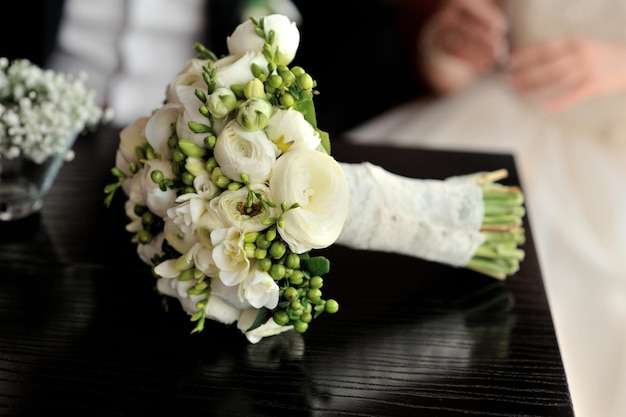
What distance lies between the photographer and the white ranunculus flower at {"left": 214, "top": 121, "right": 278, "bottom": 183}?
0.63 metres

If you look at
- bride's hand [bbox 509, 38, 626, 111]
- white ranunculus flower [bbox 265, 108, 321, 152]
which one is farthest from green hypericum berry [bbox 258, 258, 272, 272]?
bride's hand [bbox 509, 38, 626, 111]

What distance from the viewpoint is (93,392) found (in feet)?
2.12

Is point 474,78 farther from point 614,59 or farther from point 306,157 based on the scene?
point 306,157

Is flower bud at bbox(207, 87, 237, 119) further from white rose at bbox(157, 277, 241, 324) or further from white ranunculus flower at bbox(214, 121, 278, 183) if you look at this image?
white rose at bbox(157, 277, 241, 324)

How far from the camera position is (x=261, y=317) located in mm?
691

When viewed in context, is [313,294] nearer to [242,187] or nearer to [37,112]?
[242,187]

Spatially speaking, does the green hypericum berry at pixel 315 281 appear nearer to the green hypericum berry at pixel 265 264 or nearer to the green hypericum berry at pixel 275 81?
the green hypericum berry at pixel 265 264

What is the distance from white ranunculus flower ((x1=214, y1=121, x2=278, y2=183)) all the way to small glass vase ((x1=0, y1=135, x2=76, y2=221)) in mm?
359

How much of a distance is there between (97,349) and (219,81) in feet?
0.94

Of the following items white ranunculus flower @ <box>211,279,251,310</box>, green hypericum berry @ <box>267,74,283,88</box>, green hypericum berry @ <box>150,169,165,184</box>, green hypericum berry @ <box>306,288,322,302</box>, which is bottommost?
white ranunculus flower @ <box>211,279,251,310</box>

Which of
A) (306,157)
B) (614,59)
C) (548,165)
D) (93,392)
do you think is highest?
(614,59)

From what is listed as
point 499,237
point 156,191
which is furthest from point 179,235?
point 499,237

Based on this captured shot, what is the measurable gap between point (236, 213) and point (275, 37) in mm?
170

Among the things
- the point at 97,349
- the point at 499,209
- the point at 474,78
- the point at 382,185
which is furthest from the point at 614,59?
the point at 97,349
